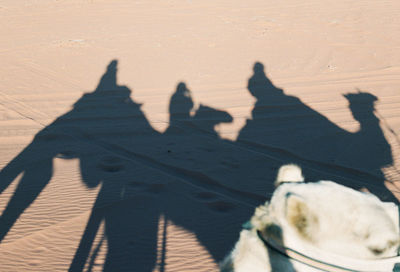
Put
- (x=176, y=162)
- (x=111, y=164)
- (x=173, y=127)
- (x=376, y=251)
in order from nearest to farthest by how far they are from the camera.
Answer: (x=376, y=251), (x=111, y=164), (x=176, y=162), (x=173, y=127)

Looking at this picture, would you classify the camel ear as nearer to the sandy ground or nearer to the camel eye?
the camel eye

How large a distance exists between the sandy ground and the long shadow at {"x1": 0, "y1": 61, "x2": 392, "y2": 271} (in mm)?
29

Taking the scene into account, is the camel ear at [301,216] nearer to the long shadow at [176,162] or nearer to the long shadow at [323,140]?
the long shadow at [176,162]

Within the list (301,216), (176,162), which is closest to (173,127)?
(176,162)

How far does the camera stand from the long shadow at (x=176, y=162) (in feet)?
18.2

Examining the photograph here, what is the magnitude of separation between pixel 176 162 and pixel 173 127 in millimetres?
1809

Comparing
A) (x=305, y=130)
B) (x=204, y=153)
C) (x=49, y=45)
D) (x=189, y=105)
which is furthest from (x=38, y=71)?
(x=305, y=130)

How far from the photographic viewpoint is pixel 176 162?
7.74m

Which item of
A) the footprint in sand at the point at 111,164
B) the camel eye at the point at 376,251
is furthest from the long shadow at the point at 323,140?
the camel eye at the point at 376,251

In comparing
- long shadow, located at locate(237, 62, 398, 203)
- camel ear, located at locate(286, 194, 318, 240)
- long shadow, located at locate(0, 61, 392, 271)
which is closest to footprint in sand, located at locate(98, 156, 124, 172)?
long shadow, located at locate(0, 61, 392, 271)

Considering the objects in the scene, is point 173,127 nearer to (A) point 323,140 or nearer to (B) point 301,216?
(A) point 323,140

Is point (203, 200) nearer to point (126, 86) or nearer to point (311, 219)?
point (311, 219)

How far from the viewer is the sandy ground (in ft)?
18.2

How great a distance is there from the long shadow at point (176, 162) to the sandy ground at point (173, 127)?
0.03 meters
